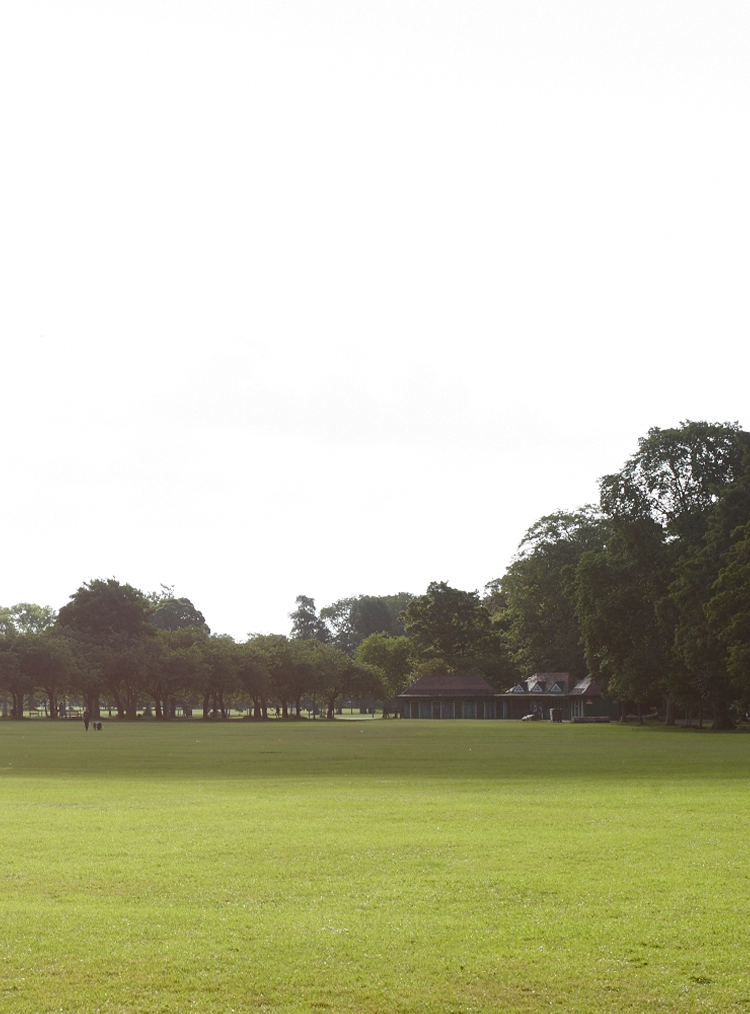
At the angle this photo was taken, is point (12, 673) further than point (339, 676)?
No

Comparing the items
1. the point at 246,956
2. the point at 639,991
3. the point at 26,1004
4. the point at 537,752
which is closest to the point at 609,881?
the point at 639,991

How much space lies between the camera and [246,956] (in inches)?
377

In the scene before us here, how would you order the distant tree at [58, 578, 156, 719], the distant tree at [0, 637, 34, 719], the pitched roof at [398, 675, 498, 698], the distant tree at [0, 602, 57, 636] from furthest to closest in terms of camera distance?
the distant tree at [0, 602, 57, 636] → the pitched roof at [398, 675, 498, 698] → the distant tree at [58, 578, 156, 719] → the distant tree at [0, 637, 34, 719]

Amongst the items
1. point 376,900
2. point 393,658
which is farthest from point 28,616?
point 376,900

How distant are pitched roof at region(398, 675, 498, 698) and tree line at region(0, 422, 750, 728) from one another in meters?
4.44

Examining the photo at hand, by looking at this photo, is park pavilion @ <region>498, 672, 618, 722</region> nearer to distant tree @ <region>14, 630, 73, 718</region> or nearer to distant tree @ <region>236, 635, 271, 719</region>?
distant tree @ <region>236, 635, 271, 719</region>

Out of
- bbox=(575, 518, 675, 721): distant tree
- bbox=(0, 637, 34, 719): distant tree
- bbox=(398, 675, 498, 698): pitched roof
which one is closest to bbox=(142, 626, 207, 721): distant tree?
bbox=(0, 637, 34, 719): distant tree

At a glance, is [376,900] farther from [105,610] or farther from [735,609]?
[105,610]

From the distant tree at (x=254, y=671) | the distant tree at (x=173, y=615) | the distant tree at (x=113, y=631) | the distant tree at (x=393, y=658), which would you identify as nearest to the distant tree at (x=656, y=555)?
the distant tree at (x=254, y=671)

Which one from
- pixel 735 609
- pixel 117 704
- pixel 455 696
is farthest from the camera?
pixel 455 696

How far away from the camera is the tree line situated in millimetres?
70250

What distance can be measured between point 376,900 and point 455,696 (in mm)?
122502

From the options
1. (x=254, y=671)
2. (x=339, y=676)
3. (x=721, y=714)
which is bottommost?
(x=721, y=714)

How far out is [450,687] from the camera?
13225 cm
